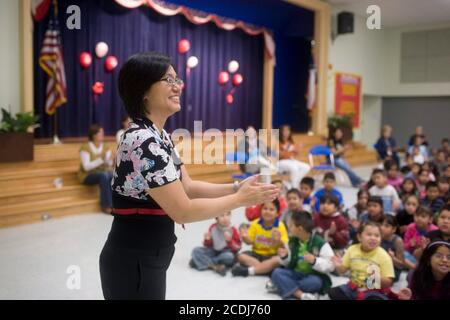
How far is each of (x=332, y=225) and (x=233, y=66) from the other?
486 centimetres

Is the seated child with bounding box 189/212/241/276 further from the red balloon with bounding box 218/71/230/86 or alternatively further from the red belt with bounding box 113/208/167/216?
the red balloon with bounding box 218/71/230/86

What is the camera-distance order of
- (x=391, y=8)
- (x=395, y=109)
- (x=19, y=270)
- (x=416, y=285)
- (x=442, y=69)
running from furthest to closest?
(x=395, y=109) → (x=19, y=270) → (x=391, y=8) → (x=442, y=69) → (x=416, y=285)

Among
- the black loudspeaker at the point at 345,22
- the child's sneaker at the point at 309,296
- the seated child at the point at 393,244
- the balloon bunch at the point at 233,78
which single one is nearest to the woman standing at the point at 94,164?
the child's sneaker at the point at 309,296

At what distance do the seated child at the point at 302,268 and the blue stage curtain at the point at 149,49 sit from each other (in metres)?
2.87

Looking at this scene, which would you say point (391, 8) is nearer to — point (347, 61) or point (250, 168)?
point (250, 168)

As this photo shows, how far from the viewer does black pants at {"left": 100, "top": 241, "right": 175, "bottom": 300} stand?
46.5 inches

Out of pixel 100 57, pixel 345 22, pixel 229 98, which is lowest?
pixel 229 98

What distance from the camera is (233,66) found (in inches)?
296

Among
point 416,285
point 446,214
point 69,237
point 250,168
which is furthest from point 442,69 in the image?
point 69,237

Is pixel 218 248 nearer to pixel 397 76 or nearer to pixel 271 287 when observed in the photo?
pixel 271 287

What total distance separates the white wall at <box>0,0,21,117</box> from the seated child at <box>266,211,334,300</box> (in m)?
3.41

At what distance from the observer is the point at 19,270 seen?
2.64 meters

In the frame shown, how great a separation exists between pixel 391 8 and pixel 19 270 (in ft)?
8.01

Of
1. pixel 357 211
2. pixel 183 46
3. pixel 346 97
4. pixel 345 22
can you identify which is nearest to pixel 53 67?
pixel 183 46
